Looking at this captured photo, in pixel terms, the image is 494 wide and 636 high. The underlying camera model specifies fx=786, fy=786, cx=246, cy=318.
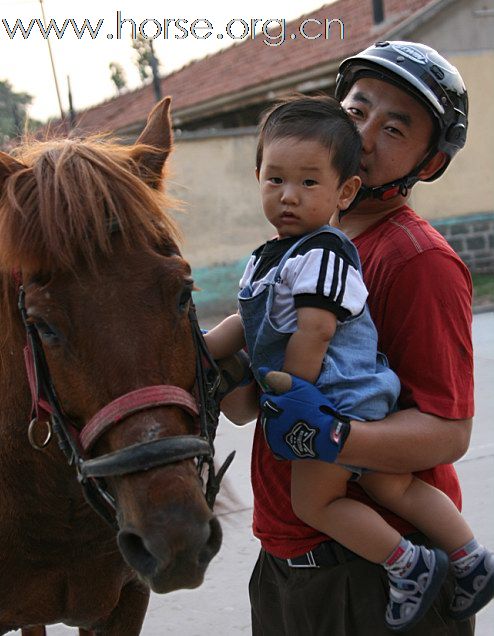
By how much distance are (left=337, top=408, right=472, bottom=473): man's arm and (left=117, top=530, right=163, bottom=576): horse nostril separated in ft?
1.48

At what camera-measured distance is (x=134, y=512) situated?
1.49 meters

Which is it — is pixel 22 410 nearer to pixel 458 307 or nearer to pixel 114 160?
pixel 114 160

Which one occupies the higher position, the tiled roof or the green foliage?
the tiled roof

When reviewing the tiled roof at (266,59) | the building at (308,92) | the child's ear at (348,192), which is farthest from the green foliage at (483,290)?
the child's ear at (348,192)

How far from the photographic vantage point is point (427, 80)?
192cm

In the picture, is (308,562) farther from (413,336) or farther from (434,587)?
(413,336)

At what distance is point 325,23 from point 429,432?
15530 millimetres

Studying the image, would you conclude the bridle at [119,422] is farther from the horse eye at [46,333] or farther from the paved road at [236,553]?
the paved road at [236,553]

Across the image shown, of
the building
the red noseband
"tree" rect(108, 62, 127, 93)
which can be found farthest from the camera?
"tree" rect(108, 62, 127, 93)

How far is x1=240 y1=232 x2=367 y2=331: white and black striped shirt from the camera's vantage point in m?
1.69

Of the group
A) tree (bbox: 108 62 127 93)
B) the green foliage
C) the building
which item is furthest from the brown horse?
tree (bbox: 108 62 127 93)

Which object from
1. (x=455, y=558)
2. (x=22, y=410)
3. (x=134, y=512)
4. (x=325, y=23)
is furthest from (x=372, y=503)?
(x=325, y=23)

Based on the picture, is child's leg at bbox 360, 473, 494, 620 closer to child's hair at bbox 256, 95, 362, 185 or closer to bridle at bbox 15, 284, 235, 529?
bridle at bbox 15, 284, 235, 529

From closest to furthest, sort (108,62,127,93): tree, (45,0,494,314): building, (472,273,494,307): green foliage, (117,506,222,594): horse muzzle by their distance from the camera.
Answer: (117,506,222,594): horse muzzle, (472,273,494,307): green foliage, (45,0,494,314): building, (108,62,127,93): tree
